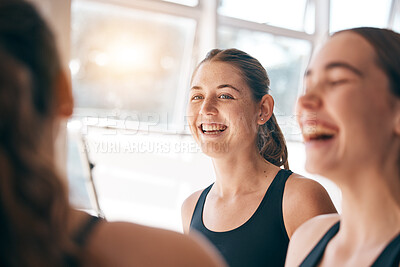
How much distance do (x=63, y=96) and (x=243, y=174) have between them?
1.12 m

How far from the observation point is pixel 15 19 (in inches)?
17.8

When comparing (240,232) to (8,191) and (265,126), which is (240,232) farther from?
(8,191)

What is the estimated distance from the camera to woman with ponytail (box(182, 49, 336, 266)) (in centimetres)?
130

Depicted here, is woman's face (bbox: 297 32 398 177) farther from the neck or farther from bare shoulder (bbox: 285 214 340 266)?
the neck

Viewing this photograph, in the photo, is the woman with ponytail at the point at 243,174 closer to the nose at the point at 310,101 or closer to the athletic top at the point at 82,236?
the nose at the point at 310,101

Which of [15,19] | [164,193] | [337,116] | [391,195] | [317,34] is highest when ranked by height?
[317,34]

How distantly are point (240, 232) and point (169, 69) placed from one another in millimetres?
3181

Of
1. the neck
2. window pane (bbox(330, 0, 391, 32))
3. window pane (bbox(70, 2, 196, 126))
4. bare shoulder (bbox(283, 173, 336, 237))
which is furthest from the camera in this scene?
window pane (bbox(330, 0, 391, 32))

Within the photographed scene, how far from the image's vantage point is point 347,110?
0.79 meters

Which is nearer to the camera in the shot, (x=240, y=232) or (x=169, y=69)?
(x=240, y=232)

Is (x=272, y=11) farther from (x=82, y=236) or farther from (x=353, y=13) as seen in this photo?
(x=82, y=236)

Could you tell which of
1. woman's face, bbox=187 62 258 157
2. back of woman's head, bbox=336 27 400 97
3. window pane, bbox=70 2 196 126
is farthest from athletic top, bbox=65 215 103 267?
window pane, bbox=70 2 196 126

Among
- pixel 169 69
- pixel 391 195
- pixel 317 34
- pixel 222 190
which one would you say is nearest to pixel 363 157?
pixel 391 195

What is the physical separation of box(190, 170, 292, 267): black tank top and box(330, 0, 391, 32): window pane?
3999 mm
